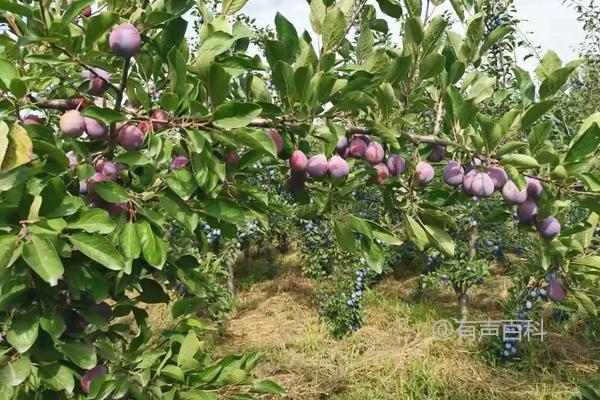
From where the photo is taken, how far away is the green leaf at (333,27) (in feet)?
3.14

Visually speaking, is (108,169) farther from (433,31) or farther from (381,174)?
(433,31)

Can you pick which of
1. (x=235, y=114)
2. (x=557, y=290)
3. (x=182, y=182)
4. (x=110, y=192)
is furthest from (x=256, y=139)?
(x=557, y=290)

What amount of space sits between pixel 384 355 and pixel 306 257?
7.00 ft

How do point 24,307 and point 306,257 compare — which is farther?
point 306,257

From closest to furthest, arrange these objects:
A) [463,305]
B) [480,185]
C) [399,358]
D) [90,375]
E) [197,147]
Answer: [197,147]
[480,185]
[90,375]
[399,358]
[463,305]

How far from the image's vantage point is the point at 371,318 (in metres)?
5.79

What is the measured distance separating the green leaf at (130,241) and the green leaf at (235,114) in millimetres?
230

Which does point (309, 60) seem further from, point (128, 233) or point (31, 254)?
point (31, 254)

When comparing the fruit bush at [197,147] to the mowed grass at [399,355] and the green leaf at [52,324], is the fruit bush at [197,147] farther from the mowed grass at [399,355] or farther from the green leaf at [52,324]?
the mowed grass at [399,355]

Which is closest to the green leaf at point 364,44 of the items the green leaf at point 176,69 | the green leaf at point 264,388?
the green leaf at point 176,69

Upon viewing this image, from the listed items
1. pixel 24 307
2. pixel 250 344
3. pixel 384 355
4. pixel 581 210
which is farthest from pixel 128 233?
pixel 250 344

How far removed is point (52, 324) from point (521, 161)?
35.1 inches

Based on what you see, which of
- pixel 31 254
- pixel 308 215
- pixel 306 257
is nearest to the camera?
pixel 31 254

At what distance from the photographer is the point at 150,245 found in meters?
0.94
